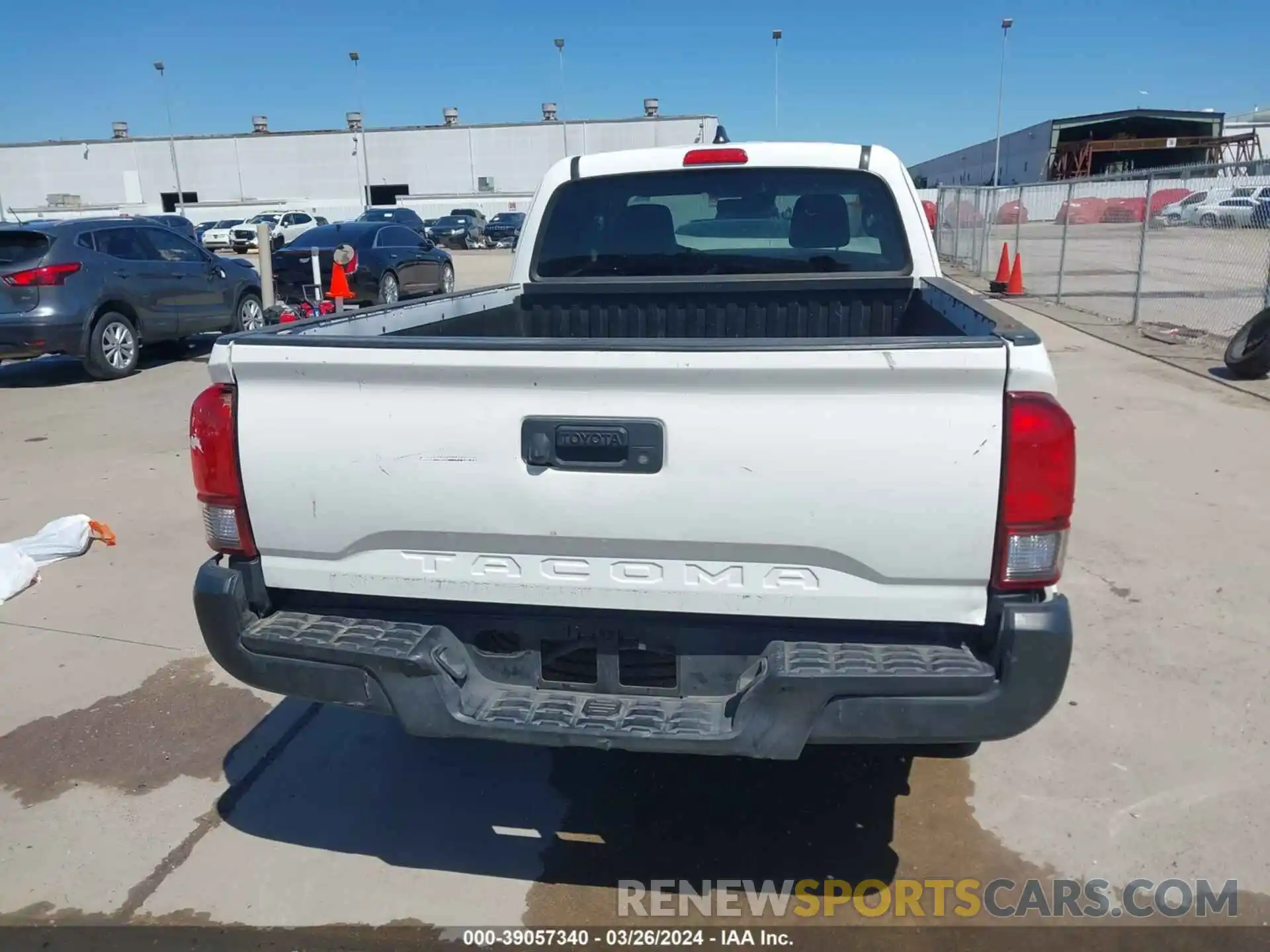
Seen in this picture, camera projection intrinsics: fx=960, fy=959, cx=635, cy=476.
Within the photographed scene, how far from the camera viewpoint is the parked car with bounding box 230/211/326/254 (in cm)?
3859

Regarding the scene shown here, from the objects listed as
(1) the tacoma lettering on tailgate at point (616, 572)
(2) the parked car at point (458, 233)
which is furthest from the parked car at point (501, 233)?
(1) the tacoma lettering on tailgate at point (616, 572)

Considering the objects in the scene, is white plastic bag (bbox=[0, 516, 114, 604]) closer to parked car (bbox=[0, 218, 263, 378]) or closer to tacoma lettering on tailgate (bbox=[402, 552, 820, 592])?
tacoma lettering on tailgate (bbox=[402, 552, 820, 592])

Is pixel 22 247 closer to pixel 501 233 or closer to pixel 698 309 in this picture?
pixel 698 309

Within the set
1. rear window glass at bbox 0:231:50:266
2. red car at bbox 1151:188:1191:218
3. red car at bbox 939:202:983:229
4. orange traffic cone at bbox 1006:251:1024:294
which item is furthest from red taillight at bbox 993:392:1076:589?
red car at bbox 939:202:983:229

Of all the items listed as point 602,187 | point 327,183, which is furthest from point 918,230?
point 327,183

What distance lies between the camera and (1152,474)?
6.70 metres

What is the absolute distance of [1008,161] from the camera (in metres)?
69.1

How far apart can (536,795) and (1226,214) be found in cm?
1501

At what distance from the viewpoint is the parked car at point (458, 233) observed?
43.2 meters

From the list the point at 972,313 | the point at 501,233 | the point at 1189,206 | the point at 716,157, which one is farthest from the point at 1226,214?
the point at 501,233

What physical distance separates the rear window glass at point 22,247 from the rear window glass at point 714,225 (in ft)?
27.4

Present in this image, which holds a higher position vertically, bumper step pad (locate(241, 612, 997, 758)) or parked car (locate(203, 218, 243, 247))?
parked car (locate(203, 218, 243, 247))

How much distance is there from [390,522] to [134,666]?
254 centimetres

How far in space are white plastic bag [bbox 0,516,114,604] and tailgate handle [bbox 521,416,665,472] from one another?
415 centimetres
